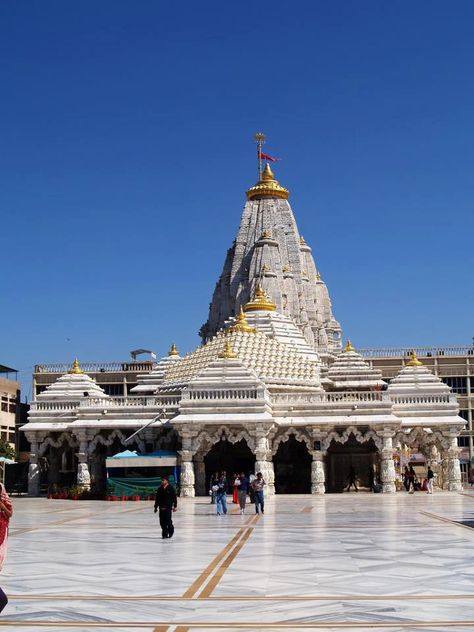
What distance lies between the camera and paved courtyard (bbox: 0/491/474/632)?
1041 cm

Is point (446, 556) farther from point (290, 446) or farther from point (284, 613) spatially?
point (290, 446)

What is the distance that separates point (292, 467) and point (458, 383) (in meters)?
42.8

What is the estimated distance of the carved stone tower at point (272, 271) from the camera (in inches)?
2795

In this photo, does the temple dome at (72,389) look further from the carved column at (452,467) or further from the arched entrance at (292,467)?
the carved column at (452,467)

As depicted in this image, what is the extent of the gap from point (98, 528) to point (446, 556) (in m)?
10.7

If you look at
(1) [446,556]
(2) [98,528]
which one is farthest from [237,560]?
(2) [98,528]

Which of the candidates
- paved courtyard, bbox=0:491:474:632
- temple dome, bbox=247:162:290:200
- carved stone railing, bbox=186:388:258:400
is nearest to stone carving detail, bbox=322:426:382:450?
carved stone railing, bbox=186:388:258:400

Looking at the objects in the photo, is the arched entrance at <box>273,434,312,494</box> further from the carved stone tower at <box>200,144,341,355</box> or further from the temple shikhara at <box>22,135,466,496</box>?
the carved stone tower at <box>200,144,341,355</box>

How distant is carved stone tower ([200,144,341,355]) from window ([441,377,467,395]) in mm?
13177

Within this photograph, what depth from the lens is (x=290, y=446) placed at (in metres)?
50.7

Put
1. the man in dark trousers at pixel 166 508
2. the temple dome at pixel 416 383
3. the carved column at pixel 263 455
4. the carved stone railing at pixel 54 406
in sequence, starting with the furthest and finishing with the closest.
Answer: the carved stone railing at pixel 54 406 → the temple dome at pixel 416 383 → the carved column at pixel 263 455 → the man in dark trousers at pixel 166 508

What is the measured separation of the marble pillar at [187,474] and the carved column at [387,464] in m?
9.44

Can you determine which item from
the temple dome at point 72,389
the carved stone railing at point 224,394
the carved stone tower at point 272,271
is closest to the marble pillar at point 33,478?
the temple dome at point 72,389

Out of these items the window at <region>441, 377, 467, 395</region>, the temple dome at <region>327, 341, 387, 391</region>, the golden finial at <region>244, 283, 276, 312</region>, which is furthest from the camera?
the window at <region>441, 377, 467, 395</region>
